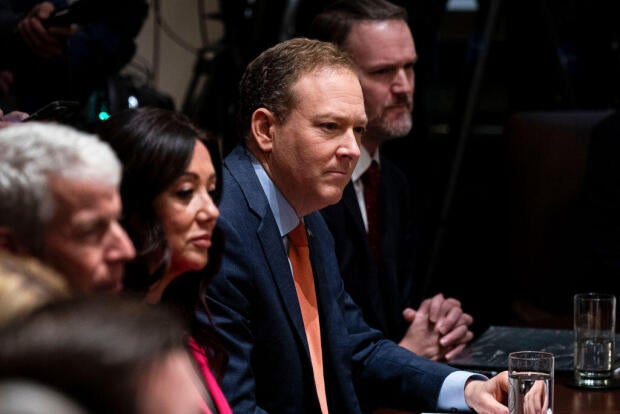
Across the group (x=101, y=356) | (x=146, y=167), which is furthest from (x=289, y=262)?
(x=101, y=356)

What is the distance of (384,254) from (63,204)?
5.46 feet

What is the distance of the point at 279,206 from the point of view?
6.57 ft

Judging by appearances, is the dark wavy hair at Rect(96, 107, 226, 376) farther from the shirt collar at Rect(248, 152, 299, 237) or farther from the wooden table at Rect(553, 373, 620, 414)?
the wooden table at Rect(553, 373, 620, 414)

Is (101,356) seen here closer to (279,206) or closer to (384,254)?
(279,206)

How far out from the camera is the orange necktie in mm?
1977

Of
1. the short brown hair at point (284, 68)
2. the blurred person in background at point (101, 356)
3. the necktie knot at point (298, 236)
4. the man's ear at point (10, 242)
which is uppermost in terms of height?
the blurred person in background at point (101, 356)

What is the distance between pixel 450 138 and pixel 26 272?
3.50 metres

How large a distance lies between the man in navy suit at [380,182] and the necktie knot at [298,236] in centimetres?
41

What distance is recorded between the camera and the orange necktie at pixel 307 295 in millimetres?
1977

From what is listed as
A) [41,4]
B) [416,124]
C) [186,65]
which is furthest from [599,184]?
[186,65]

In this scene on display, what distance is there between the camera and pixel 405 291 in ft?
9.02

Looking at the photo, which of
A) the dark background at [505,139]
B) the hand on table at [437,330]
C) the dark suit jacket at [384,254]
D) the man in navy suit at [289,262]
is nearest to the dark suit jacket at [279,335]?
the man in navy suit at [289,262]

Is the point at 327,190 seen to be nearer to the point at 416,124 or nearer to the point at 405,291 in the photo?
the point at 405,291

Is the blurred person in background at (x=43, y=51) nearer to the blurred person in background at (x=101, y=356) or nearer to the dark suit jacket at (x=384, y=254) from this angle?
the dark suit jacket at (x=384, y=254)
